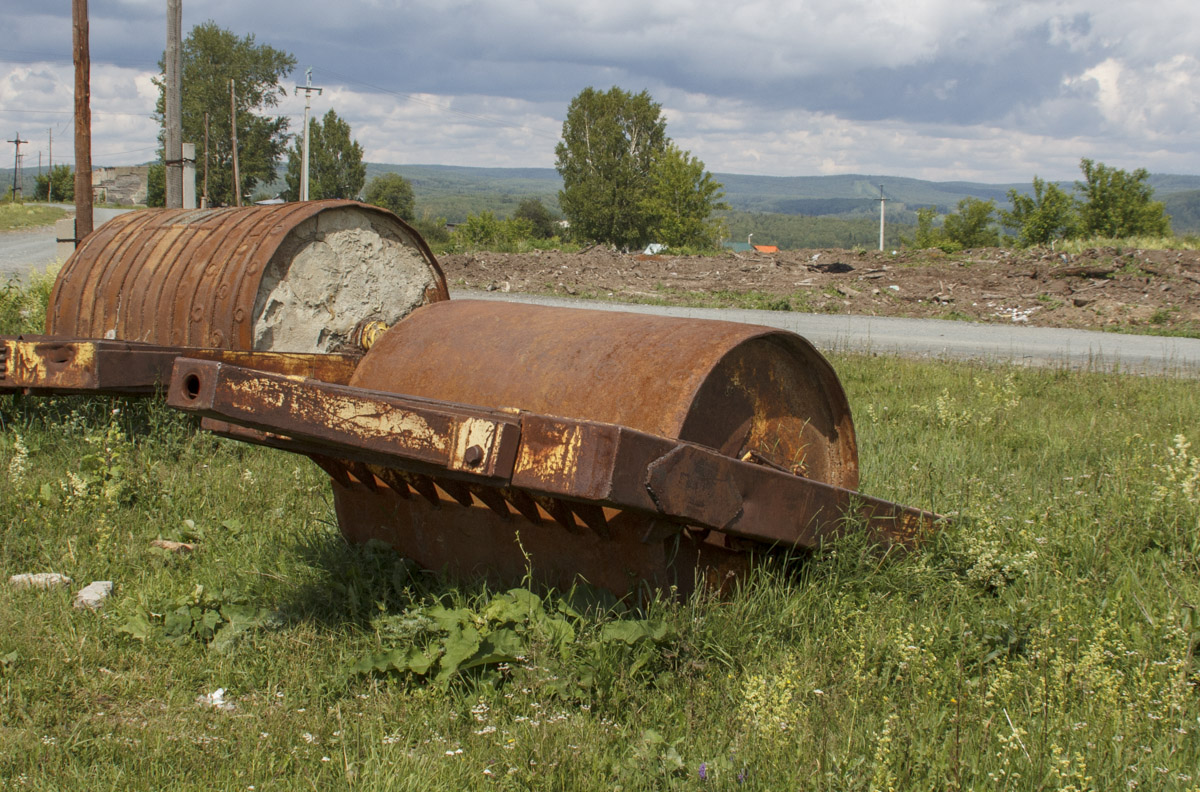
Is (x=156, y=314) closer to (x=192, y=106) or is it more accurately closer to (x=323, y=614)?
(x=323, y=614)

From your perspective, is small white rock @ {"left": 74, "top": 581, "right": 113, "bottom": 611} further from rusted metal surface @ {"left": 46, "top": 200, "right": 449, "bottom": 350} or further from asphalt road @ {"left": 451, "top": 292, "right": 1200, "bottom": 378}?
asphalt road @ {"left": 451, "top": 292, "right": 1200, "bottom": 378}

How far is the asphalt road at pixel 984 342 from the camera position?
31.2 ft

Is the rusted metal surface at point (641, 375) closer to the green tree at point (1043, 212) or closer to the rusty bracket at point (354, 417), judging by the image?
the rusty bracket at point (354, 417)

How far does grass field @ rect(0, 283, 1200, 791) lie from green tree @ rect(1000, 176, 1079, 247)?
54254mm

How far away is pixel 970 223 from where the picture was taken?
252 ft

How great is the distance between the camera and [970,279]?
18.0 meters

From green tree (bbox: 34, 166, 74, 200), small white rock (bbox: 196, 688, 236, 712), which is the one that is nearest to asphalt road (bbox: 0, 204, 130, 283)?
small white rock (bbox: 196, 688, 236, 712)

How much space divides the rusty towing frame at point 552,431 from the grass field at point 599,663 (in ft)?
0.53

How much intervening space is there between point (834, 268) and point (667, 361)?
722 inches

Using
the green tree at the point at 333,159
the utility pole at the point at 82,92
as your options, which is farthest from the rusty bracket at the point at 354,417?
the green tree at the point at 333,159

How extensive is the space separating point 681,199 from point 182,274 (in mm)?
69552

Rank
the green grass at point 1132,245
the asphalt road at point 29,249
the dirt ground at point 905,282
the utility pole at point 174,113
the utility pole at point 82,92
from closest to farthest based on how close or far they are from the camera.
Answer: the utility pole at point 82,92, the utility pole at point 174,113, the dirt ground at point 905,282, the green grass at point 1132,245, the asphalt road at point 29,249

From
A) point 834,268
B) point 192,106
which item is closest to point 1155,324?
point 834,268

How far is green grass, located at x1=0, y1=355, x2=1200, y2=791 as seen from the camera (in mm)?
2139
